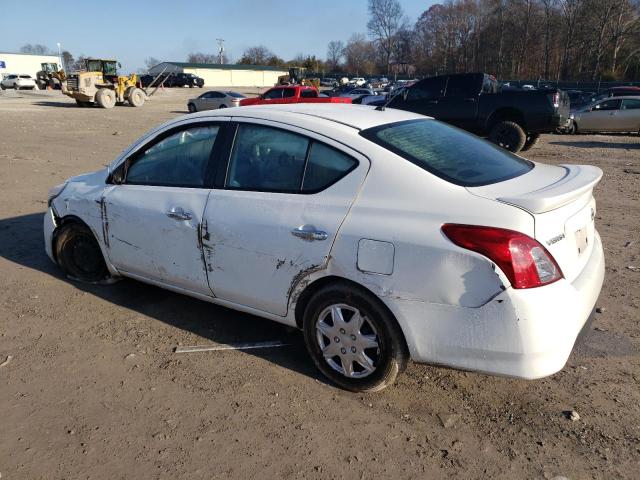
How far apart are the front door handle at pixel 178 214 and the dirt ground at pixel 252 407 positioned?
879mm

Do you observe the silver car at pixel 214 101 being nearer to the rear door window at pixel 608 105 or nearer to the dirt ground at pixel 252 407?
the rear door window at pixel 608 105

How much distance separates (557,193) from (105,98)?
33.6m

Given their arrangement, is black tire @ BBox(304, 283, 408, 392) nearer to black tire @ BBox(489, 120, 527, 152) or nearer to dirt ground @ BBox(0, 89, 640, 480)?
dirt ground @ BBox(0, 89, 640, 480)

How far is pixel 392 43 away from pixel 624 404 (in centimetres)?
12327

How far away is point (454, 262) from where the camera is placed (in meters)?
2.51

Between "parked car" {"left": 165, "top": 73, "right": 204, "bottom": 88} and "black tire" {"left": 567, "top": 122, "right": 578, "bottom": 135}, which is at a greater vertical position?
"parked car" {"left": 165, "top": 73, "right": 204, "bottom": 88}

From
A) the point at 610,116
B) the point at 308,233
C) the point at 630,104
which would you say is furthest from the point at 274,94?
the point at 308,233

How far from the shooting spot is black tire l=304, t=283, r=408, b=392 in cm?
279

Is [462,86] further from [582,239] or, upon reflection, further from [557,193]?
[557,193]

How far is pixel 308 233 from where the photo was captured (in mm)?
2934

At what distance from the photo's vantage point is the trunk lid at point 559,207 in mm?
2500

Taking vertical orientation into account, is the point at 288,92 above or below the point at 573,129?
above

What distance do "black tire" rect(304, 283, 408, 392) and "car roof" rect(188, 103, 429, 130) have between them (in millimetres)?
1033

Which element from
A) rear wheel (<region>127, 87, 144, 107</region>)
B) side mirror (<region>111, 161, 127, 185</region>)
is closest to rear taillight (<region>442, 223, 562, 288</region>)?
side mirror (<region>111, 161, 127, 185</region>)
